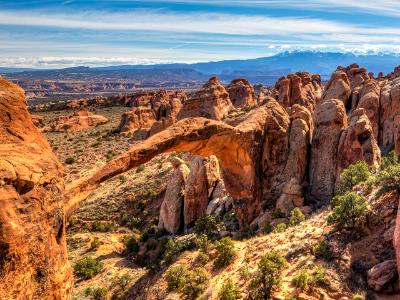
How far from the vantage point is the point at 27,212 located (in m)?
9.84

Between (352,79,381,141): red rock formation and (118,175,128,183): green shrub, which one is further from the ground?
(352,79,381,141): red rock formation

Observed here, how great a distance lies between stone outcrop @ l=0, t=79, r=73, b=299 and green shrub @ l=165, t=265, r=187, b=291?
9453mm

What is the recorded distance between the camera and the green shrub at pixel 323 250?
1577 cm

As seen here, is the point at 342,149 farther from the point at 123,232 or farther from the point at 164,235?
the point at 123,232

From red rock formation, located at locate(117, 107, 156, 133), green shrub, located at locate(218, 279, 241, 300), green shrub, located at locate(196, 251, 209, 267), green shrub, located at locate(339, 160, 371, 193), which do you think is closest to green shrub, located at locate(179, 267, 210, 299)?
green shrub, located at locate(196, 251, 209, 267)

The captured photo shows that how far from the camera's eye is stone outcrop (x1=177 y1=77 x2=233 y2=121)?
57.5m

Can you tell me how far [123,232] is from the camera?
36.0 m

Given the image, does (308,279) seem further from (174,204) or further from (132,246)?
(132,246)

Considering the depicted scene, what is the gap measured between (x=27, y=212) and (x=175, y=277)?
12144 mm

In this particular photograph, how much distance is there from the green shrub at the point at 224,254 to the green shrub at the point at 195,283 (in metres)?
0.92

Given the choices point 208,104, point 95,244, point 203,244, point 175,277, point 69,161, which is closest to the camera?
point 175,277

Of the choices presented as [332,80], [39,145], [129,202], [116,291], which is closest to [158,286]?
[116,291]

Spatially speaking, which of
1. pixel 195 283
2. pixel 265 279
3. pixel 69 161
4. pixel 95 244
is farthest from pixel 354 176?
pixel 69 161

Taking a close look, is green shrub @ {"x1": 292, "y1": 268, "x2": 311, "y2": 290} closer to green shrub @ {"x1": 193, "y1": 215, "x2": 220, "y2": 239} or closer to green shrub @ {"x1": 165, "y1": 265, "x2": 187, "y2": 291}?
green shrub @ {"x1": 165, "y1": 265, "x2": 187, "y2": 291}
